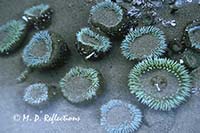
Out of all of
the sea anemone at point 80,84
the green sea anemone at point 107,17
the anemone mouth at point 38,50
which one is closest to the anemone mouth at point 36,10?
the anemone mouth at point 38,50

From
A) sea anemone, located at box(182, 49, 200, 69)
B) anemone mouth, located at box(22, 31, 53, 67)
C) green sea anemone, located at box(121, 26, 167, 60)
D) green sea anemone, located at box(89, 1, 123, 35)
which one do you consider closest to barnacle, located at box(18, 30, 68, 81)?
anemone mouth, located at box(22, 31, 53, 67)

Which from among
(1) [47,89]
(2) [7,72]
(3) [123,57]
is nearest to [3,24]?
(2) [7,72]

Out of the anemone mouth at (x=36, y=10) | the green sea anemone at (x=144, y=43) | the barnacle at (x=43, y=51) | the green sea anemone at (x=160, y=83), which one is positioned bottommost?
the green sea anemone at (x=160, y=83)

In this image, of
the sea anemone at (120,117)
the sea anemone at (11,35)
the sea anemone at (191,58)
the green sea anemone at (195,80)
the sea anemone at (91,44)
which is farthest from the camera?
the sea anemone at (11,35)

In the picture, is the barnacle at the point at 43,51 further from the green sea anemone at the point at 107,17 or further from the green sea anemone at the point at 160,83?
the green sea anemone at the point at 160,83

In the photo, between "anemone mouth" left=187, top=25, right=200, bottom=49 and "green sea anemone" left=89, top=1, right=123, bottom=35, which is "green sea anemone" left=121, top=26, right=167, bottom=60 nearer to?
"green sea anemone" left=89, top=1, right=123, bottom=35

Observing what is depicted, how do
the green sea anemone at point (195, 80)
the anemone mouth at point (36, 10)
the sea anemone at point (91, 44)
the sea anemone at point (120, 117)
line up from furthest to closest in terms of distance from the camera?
1. the anemone mouth at point (36, 10)
2. the sea anemone at point (91, 44)
3. the green sea anemone at point (195, 80)
4. the sea anemone at point (120, 117)
